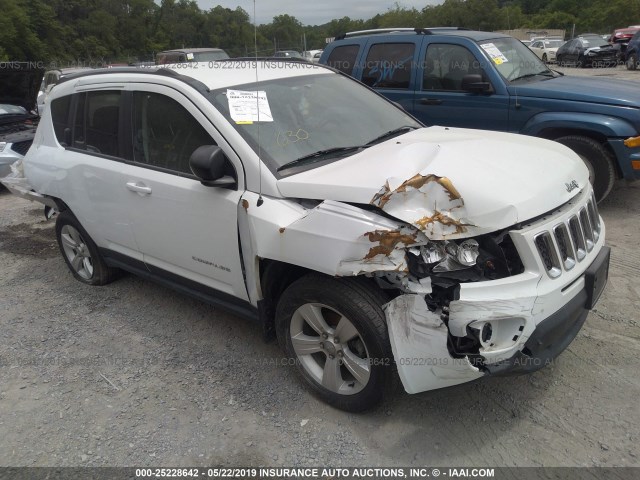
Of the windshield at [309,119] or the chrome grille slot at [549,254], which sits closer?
the chrome grille slot at [549,254]

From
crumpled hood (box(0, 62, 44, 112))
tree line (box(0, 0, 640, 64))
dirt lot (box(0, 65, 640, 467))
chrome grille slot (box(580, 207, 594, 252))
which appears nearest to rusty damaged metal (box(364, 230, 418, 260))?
dirt lot (box(0, 65, 640, 467))

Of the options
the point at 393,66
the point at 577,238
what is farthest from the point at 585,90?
the point at 577,238

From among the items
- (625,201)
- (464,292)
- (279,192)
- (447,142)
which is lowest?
(625,201)

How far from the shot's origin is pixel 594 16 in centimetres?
5466

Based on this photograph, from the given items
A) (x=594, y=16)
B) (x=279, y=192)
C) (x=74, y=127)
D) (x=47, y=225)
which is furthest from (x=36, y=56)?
(x=594, y=16)

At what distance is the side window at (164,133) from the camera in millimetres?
3150

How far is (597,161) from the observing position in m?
5.29

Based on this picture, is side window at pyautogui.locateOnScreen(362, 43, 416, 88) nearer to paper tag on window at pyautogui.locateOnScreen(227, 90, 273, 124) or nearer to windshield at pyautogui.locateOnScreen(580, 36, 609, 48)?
paper tag on window at pyautogui.locateOnScreen(227, 90, 273, 124)

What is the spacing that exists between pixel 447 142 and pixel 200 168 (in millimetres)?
1468

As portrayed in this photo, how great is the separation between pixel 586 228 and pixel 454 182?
93 cm

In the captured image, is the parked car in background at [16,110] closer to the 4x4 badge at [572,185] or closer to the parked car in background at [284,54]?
the parked car in background at [284,54]

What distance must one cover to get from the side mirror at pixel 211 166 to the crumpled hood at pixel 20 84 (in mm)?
6486

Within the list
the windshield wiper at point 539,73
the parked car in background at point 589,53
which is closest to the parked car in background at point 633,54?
the parked car in background at point 589,53

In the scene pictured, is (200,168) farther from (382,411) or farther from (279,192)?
(382,411)
